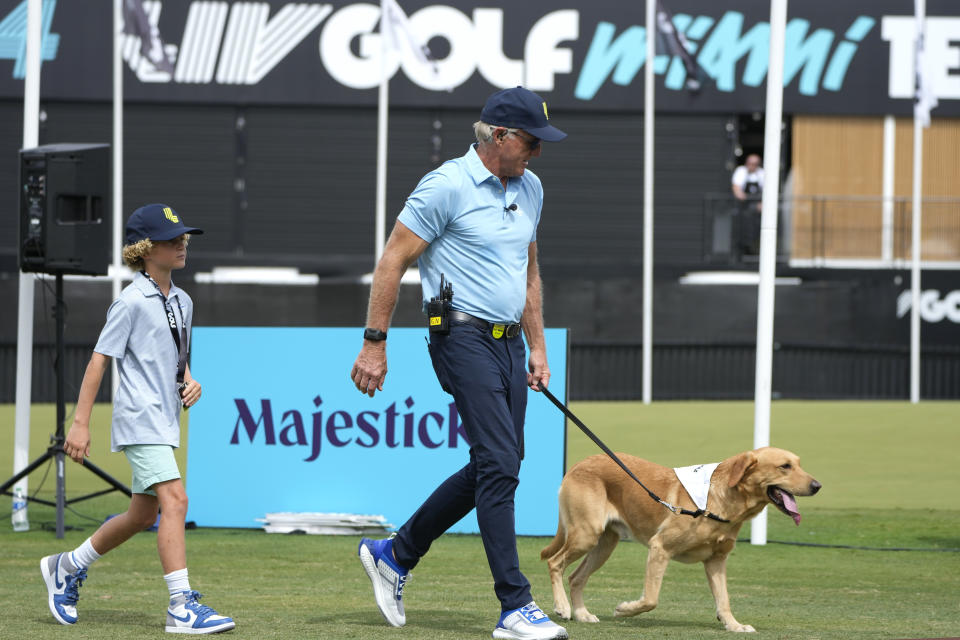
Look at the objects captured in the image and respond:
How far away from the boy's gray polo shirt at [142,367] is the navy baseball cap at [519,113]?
1.61m

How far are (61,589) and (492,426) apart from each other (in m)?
2.00

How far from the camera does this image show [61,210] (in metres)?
9.48

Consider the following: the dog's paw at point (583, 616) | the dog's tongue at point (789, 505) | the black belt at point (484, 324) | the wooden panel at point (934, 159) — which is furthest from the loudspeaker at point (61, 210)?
the wooden panel at point (934, 159)

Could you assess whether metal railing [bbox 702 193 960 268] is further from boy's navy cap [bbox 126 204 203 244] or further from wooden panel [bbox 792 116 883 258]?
boy's navy cap [bbox 126 204 203 244]

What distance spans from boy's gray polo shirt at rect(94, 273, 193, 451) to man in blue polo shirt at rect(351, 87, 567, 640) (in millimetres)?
873

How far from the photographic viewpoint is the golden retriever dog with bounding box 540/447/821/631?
244 inches

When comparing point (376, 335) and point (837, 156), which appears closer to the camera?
point (376, 335)

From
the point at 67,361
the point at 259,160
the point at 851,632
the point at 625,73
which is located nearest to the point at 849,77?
the point at 625,73

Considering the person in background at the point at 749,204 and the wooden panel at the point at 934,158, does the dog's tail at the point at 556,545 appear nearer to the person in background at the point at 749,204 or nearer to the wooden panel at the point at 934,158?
the person in background at the point at 749,204

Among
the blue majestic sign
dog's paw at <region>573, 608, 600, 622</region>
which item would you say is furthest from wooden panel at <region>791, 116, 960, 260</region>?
dog's paw at <region>573, 608, 600, 622</region>

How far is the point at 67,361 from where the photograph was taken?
19.9 metres

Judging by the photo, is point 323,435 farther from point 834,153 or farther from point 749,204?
point 834,153

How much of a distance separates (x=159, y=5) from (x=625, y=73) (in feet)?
27.9

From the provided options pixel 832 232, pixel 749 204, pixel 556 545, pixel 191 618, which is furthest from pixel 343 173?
pixel 191 618
